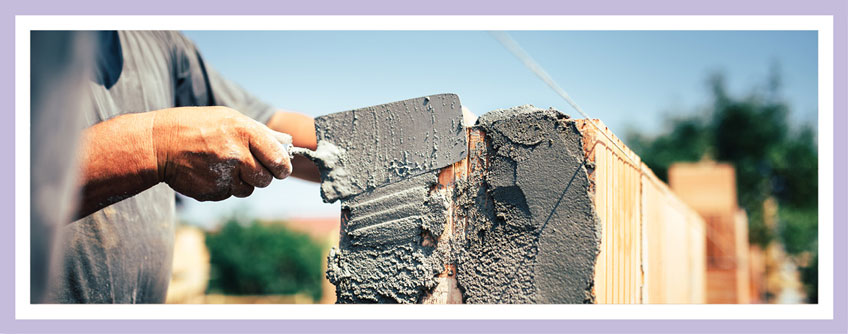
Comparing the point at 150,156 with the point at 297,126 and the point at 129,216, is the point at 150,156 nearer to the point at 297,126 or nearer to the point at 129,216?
the point at 129,216

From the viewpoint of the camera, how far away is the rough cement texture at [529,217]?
74.7 inches

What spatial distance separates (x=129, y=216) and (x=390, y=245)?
1.63 metres

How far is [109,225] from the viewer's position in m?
2.81

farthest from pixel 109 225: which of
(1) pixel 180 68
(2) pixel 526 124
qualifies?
(2) pixel 526 124

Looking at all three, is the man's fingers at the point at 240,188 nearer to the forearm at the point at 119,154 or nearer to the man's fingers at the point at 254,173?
the man's fingers at the point at 254,173

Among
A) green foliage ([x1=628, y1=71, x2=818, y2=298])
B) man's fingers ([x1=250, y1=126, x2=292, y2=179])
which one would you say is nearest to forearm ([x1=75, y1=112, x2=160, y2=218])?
man's fingers ([x1=250, y1=126, x2=292, y2=179])

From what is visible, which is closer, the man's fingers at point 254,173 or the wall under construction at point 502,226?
the wall under construction at point 502,226

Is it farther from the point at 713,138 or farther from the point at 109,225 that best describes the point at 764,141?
the point at 109,225

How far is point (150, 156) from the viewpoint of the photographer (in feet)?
7.11

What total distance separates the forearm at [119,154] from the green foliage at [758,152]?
16.0m

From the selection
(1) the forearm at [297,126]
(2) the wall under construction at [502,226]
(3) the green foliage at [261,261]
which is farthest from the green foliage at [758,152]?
(2) the wall under construction at [502,226]

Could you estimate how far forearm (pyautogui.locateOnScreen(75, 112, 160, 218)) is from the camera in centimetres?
215

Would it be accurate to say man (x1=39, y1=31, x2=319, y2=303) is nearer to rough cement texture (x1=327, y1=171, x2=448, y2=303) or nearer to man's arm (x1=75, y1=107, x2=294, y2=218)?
man's arm (x1=75, y1=107, x2=294, y2=218)

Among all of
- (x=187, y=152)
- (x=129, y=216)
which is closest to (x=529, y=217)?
(x=187, y=152)
